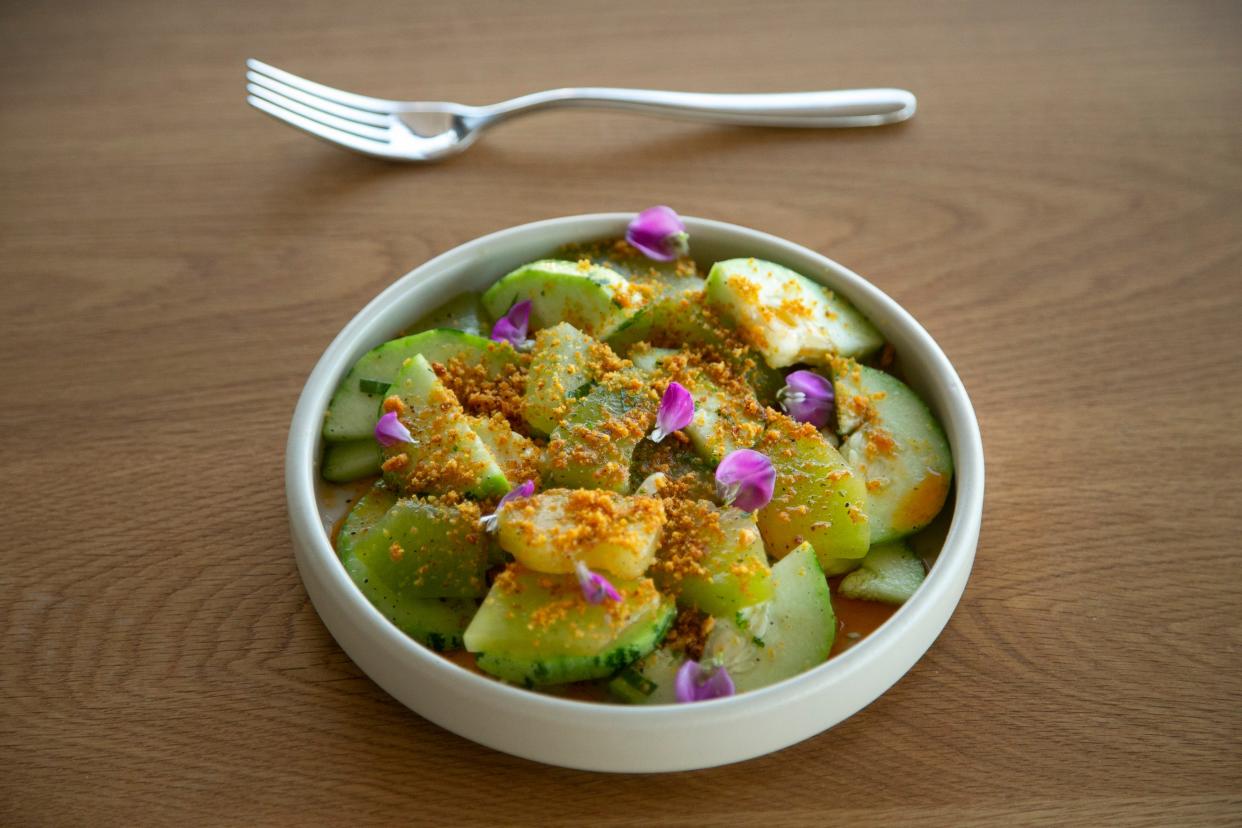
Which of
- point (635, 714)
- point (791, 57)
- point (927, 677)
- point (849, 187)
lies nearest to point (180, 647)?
point (635, 714)

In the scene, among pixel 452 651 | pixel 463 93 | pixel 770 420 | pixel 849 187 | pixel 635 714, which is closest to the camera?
pixel 635 714

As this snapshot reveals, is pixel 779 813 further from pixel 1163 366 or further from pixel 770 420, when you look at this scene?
pixel 1163 366

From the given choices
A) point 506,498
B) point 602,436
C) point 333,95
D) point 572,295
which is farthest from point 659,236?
point 333,95

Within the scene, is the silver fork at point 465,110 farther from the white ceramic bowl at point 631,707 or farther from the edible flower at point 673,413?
the edible flower at point 673,413

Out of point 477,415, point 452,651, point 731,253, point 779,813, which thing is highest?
point 731,253

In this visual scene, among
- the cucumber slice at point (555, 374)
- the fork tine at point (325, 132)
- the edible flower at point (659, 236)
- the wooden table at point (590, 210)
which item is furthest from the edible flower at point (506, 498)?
the fork tine at point (325, 132)

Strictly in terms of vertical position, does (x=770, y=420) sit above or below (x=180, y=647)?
above

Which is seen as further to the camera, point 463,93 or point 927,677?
point 463,93
